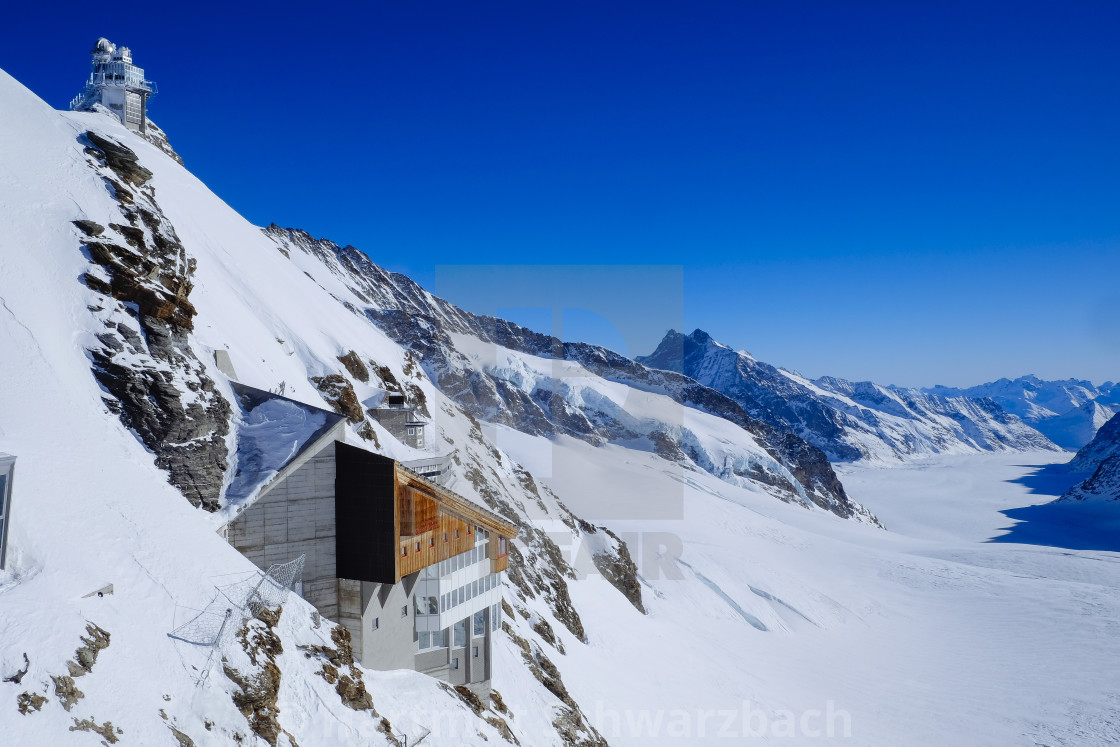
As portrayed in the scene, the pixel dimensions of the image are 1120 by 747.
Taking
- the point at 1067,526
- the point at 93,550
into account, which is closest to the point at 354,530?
the point at 93,550

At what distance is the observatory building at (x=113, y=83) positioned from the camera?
59.9m

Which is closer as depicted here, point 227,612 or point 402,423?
point 227,612

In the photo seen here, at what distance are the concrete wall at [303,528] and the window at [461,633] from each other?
16.5 feet

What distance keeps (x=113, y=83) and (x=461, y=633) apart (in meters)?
63.2

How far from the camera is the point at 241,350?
29.8 meters

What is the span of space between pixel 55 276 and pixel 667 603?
50.5 meters

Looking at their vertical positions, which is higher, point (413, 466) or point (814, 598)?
point (413, 466)

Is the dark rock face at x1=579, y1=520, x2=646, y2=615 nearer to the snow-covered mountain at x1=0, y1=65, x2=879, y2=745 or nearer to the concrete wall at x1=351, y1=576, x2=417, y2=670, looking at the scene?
the snow-covered mountain at x1=0, y1=65, x2=879, y2=745

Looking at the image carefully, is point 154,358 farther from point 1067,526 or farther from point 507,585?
point 1067,526

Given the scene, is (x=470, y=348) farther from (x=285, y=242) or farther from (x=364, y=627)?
(x=364, y=627)

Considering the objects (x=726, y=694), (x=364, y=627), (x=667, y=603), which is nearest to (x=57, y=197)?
(x=364, y=627)

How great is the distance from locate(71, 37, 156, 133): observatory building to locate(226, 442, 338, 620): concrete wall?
5711cm

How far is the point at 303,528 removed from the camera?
2027 cm

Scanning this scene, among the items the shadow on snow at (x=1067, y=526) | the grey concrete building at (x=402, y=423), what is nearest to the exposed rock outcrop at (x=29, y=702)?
the grey concrete building at (x=402, y=423)
